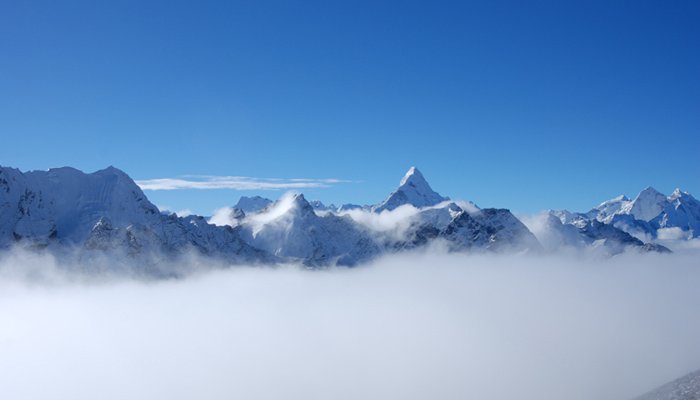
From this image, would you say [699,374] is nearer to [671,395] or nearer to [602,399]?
[671,395]

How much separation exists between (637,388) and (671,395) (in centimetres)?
6914

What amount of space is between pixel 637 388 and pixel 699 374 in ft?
170

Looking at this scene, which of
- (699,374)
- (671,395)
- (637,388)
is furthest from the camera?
(637,388)

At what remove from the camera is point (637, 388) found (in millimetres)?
192000

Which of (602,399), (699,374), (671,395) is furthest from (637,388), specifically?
(671,395)

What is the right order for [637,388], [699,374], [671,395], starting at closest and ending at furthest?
[671,395]
[699,374]
[637,388]

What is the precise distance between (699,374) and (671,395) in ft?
69.7

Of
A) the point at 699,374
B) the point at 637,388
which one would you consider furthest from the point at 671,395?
the point at 637,388

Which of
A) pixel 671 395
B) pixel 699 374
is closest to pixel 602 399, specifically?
pixel 699 374

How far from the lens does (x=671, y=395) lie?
12988 centimetres

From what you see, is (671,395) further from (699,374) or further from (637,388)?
(637,388)

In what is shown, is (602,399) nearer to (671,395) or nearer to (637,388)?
(637,388)

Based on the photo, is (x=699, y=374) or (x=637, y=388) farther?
(x=637, y=388)
